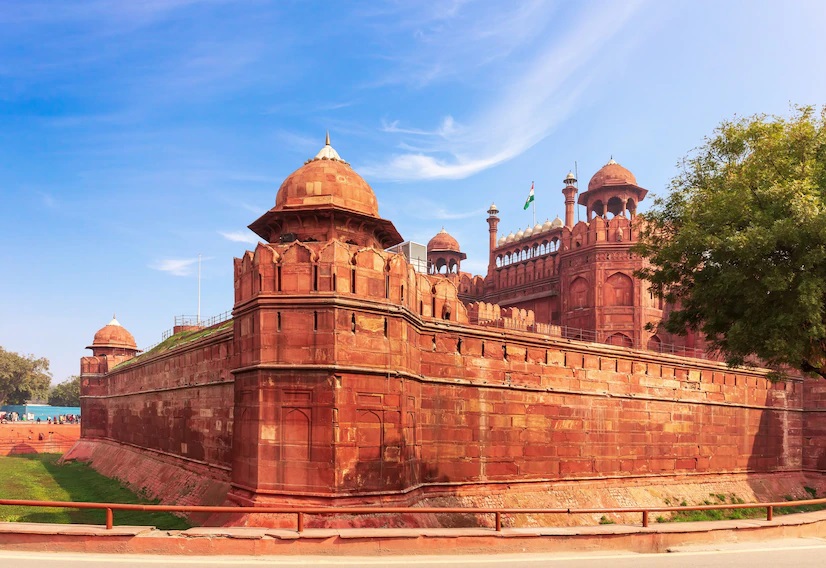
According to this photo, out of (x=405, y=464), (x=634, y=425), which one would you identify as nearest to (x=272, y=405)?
(x=405, y=464)

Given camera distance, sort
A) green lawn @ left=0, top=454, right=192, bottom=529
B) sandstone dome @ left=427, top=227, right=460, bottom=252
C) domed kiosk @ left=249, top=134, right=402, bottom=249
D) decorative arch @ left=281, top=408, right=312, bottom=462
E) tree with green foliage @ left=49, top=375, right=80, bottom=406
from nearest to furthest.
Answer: decorative arch @ left=281, top=408, right=312, bottom=462 → domed kiosk @ left=249, top=134, right=402, bottom=249 → green lawn @ left=0, top=454, right=192, bottom=529 → sandstone dome @ left=427, top=227, right=460, bottom=252 → tree with green foliage @ left=49, top=375, right=80, bottom=406

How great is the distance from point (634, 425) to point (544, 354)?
5.36 metres

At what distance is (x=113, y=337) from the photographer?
151 feet

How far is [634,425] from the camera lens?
2367 cm

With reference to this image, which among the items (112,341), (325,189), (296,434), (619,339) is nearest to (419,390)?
(296,434)

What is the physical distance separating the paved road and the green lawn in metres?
8.80

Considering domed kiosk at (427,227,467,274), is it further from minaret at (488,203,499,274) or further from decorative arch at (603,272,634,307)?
decorative arch at (603,272,634,307)

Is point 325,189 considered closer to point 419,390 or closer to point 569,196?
point 419,390

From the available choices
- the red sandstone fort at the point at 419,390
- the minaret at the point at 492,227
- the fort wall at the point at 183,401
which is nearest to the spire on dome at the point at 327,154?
the red sandstone fort at the point at 419,390

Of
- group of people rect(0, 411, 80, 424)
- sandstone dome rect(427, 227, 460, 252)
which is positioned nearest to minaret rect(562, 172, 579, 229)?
sandstone dome rect(427, 227, 460, 252)

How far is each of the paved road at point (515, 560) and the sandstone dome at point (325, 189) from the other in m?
8.97

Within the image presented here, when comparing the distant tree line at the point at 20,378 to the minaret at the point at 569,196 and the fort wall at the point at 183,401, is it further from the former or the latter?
the minaret at the point at 569,196

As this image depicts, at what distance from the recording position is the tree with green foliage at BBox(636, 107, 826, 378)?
13758mm

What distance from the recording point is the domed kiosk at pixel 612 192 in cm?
3556
